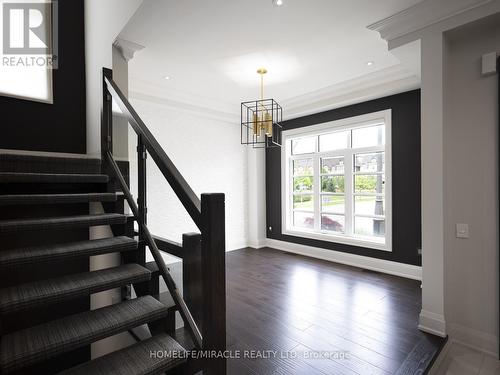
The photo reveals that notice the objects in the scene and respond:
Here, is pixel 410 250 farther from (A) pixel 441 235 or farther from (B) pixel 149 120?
(B) pixel 149 120

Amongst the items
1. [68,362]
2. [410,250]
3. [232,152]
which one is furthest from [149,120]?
[410,250]

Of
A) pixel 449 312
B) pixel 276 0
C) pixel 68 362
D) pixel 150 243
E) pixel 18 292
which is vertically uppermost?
pixel 276 0

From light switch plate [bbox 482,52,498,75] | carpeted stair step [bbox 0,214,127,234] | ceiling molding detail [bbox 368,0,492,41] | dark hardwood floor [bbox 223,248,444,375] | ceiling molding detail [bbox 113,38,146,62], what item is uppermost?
ceiling molding detail [bbox 368,0,492,41]

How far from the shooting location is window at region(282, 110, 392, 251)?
4.29 metres

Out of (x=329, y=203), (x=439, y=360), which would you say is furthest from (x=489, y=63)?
(x=329, y=203)

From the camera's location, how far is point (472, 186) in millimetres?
2373

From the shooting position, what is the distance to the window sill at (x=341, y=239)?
13.8 feet

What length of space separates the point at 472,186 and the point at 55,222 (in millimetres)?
3364

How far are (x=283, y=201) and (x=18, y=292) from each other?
474 cm

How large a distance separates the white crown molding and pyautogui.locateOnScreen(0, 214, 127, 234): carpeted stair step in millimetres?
3840

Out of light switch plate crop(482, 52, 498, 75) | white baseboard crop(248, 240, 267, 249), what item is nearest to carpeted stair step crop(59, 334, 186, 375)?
light switch plate crop(482, 52, 498, 75)

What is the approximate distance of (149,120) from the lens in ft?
14.3

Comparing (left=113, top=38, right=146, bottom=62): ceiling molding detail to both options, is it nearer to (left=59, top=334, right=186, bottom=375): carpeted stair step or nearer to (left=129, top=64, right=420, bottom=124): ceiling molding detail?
(left=129, top=64, right=420, bottom=124): ceiling molding detail

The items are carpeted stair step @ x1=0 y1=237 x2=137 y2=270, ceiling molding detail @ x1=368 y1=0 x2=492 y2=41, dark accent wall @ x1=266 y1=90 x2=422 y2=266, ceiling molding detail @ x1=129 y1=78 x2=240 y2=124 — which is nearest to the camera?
carpeted stair step @ x1=0 y1=237 x2=137 y2=270
